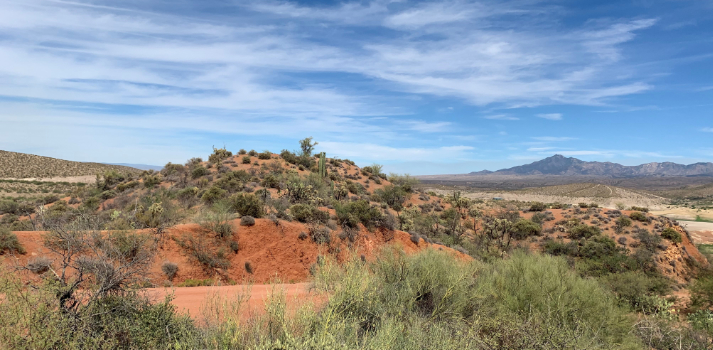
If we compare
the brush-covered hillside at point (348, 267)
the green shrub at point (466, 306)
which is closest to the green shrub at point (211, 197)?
the brush-covered hillside at point (348, 267)

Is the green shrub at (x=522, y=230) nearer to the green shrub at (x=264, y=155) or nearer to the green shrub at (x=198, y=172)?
the green shrub at (x=264, y=155)

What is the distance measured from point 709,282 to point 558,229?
17.9 meters

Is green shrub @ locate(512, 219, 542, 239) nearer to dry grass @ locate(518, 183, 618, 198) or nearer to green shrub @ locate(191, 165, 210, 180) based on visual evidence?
green shrub @ locate(191, 165, 210, 180)

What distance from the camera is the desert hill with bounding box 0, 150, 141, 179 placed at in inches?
2210

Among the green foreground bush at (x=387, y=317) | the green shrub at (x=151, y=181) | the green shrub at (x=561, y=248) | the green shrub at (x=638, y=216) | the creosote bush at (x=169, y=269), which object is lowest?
the green shrub at (x=561, y=248)

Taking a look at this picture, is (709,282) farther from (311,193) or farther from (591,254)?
(311,193)

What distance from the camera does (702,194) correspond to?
101 metres

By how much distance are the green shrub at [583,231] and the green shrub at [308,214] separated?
20913mm

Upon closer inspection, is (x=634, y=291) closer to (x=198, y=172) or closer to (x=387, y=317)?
(x=387, y=317)

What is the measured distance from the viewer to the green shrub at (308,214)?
17.5 metres

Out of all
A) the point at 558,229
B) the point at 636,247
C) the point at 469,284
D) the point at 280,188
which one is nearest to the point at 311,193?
the point at 280,188

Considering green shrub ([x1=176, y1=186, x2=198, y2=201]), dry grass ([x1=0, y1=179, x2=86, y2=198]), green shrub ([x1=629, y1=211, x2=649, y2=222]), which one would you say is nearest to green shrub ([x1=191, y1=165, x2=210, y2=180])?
green shrub ([x1=176, y1=186, x2=198, y2=201])

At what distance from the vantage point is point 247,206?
16.8 metres

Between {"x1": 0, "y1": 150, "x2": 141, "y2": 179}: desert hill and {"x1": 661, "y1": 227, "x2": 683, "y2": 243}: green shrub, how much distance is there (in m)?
68.3
